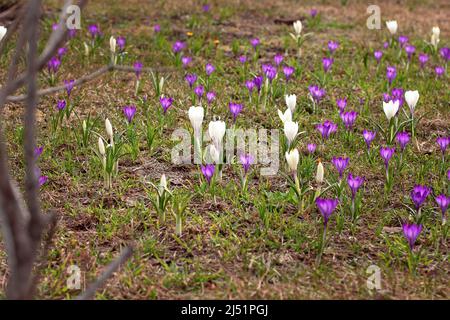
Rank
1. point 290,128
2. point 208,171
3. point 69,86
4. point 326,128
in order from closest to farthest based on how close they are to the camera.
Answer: point 69,86
point 208,171
point 290,128
point 326,128

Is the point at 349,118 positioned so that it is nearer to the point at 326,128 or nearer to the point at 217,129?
the point at 326,128

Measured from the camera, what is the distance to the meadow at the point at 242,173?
2793 mm

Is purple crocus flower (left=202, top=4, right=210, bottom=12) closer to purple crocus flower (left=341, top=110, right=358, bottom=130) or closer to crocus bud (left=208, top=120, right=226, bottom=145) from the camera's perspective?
purple crocus flower (left=341, top=110, right=358, bottom=130)

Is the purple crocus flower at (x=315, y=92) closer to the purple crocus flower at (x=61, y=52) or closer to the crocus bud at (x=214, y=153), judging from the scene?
the crocus bud at (x=214, y=153)

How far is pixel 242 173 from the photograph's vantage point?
3.63 m

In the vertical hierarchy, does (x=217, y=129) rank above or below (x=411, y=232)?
above

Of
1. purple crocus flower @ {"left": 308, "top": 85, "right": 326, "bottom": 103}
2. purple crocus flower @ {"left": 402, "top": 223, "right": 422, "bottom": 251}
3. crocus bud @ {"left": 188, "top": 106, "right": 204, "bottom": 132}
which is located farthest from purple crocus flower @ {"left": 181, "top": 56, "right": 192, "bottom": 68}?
purple crocus flower @ {"left": 402, "top": 223, "right": 422, "bottom": 251}

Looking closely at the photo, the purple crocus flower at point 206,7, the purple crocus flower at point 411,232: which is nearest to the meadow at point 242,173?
the purple crocus flower at point 411,232

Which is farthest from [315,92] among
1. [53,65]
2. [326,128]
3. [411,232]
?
[53,65]

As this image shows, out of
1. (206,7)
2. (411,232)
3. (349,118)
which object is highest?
(206,7)

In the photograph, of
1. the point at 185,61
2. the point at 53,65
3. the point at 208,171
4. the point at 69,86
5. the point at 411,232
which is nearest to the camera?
the point at 69,86

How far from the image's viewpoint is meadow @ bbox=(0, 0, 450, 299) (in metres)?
2.79

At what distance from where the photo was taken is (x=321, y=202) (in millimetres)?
2863

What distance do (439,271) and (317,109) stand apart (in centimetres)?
210
